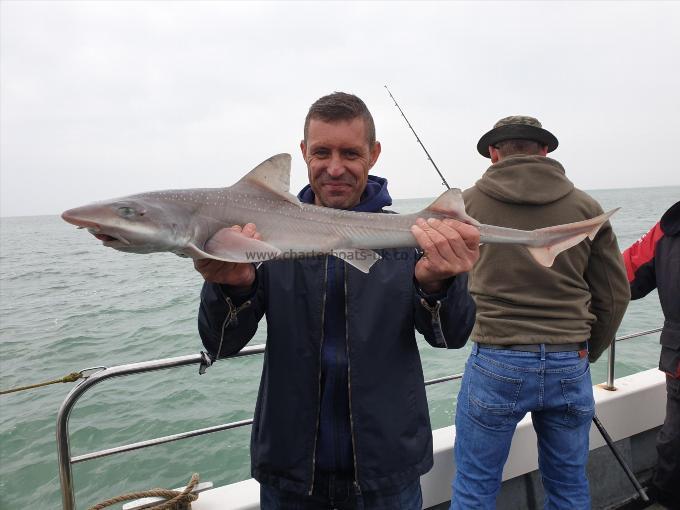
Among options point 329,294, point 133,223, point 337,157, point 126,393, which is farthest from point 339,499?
point 126,393

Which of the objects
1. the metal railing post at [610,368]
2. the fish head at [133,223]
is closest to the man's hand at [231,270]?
the fish head at [133,223]

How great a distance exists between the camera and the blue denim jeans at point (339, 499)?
6.92ft

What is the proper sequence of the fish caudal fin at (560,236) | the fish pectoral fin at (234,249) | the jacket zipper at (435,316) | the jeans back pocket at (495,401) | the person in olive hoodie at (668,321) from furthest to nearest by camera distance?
the person in olive hoodie at (668,321) → the jeans back pocket at (495,401) → the fish caudal fin at (560,236) → the jacket zipper at (435,316) → the fish pectoral fin at (234,249)

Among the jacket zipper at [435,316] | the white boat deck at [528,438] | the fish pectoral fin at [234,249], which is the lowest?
the white boat deck at [528,438]

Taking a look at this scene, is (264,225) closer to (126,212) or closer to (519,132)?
(126,212)

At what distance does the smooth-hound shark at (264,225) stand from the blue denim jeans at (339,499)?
1.03 m

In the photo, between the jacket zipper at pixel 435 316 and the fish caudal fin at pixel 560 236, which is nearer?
the jacket zipper at pixel 435 316

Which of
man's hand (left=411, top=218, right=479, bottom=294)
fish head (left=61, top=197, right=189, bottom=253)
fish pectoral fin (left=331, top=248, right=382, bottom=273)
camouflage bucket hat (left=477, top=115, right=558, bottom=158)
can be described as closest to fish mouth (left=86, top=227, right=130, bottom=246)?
fish head (left=61, top=197, right=189, bottom=253)

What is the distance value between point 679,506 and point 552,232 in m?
2.60

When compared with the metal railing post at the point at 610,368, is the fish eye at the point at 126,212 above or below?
above

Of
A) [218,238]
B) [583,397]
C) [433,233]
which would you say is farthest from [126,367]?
[583,397]

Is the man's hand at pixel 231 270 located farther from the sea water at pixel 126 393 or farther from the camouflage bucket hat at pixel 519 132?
the camouflage bucket hat at pixel 519 132

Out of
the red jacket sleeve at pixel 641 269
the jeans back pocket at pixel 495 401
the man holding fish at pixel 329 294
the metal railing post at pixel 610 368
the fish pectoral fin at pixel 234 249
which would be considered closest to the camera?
the fish pectoral fin at pixel 234 249

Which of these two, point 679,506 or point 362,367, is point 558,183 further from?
point 679,506
